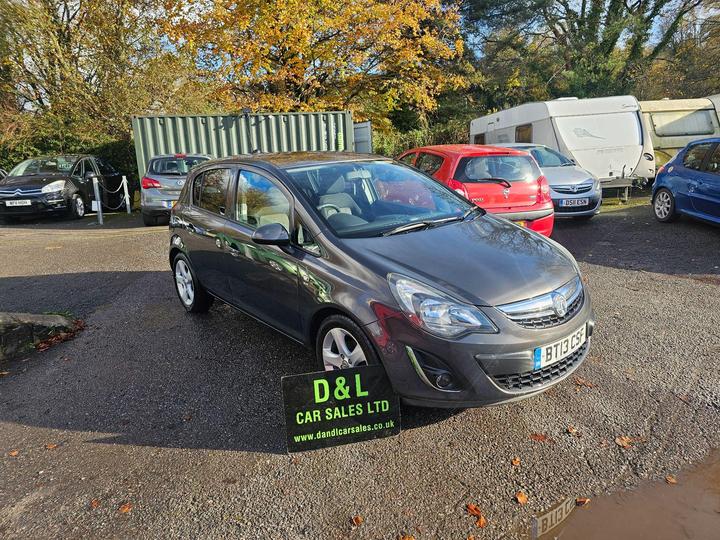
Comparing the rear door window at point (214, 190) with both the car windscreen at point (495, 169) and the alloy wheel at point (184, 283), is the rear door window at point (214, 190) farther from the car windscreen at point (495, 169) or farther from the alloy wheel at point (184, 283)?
the car windscreen at point (495, 169)

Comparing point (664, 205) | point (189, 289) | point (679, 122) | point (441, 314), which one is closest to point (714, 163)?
point (664, 205)

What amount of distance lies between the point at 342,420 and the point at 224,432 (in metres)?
0.78

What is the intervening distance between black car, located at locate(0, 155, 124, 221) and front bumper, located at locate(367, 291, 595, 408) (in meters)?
12.9

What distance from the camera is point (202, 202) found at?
5031 mm

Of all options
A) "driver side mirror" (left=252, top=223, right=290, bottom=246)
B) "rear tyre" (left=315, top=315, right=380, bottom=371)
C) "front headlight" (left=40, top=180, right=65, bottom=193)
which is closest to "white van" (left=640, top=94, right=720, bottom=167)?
"driver side mirror" (left=252, top=223, right=290, bottom=246)

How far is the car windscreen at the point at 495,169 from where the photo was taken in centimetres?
755

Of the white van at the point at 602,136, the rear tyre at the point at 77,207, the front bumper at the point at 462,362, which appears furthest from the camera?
the rear tyre at the point at 77,207

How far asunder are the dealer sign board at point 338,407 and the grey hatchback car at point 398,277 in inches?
5.3

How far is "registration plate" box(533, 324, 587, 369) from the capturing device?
299cm

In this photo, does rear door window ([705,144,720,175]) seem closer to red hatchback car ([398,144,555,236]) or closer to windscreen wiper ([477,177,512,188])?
red hatchback car ([398,144,555,236])

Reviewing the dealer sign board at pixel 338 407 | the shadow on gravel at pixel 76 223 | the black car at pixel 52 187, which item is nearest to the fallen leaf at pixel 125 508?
the dealer sign board at pixel 338 407

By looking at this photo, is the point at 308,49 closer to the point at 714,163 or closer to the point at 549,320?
the point at 714,163

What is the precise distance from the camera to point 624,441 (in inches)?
120

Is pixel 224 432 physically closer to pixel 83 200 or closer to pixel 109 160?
pixel 83 200
